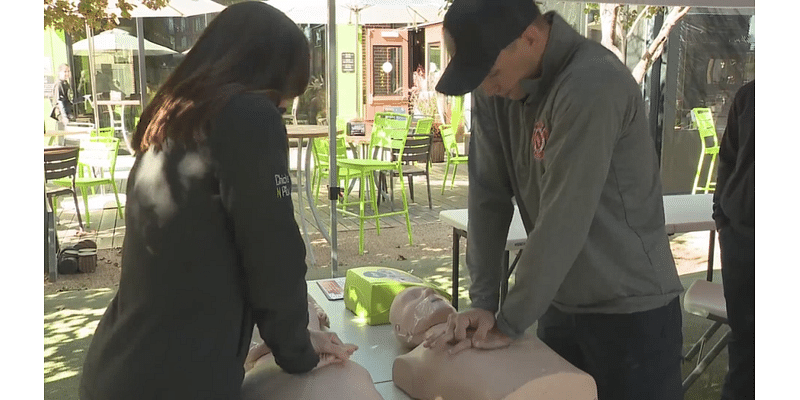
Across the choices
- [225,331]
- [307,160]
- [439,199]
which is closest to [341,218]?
[439,199]

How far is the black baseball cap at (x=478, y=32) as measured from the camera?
1.25 meters

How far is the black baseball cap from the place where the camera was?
1249 millimetres

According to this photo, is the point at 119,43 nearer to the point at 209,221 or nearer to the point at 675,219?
the point at 675,219

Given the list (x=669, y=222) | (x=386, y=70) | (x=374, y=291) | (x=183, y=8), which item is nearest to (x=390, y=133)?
(x=183, y=8)

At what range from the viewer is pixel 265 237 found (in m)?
1.10

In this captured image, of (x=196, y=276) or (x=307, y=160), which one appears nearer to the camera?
(x=196, y=276)

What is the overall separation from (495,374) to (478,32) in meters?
0.68

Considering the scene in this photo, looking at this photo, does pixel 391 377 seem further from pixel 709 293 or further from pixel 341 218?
pixel 341 218

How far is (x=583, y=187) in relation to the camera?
1229mm

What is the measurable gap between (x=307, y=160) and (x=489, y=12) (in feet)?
14.1

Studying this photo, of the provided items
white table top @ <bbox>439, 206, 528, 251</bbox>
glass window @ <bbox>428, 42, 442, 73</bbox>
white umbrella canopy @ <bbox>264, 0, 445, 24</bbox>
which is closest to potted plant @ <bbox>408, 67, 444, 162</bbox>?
glass window @ <bbox>428, 42, 442, 73</bbox>

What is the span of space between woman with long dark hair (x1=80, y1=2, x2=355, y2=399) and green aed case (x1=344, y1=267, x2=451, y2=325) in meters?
0.89

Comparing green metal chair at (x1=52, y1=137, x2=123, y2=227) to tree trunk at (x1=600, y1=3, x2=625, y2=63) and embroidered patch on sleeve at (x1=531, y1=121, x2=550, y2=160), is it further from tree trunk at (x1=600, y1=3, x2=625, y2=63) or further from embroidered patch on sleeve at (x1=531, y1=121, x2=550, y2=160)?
embroidered patch on sleeve at (x1=531, y1=121, x2=550, y2=160)

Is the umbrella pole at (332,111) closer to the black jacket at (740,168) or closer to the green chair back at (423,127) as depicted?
the black jacket at (740,168)
